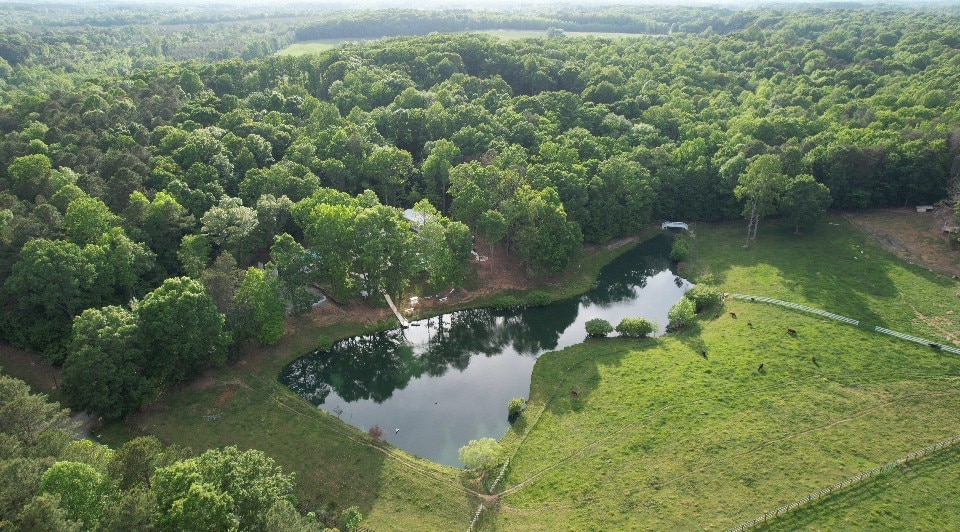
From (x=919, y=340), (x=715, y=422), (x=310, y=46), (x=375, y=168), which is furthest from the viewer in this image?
(x=310, y=46)

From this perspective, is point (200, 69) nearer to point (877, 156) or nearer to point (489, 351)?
point (489, 351)

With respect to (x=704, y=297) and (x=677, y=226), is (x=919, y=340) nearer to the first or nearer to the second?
(x=704, y=297)

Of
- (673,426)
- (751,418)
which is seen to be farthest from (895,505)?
(673,426)

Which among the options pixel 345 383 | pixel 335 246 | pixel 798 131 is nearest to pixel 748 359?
pixel 345 383

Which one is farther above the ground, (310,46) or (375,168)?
(310,46)

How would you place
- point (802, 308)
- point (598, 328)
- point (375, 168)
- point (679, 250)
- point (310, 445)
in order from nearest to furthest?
point (310, 445) < point (598, 328) < point (802, 308) < point (679, 250) < point (375, 168)

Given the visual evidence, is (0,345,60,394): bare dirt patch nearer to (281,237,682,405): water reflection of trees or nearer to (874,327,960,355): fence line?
(281,237,682,405): water reflection of trees
